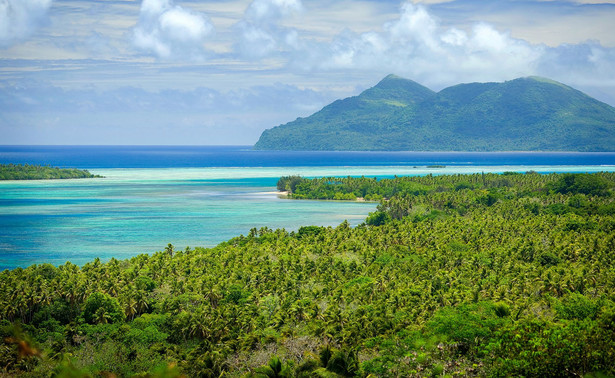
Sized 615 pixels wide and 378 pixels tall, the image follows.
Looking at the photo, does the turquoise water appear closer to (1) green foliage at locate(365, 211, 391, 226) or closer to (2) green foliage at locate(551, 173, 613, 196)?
(1) green foliage at locate(365, 211, 391, 226)

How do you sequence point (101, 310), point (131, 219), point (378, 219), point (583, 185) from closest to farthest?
point (101, 310)
point (378, 219)
point (131, 219)
point (583, 185)

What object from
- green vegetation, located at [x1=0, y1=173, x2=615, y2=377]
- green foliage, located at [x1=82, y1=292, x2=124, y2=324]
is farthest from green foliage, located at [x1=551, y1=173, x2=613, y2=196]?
green foliage, located at [x1=82, y1=292, x2=124, y2=324]

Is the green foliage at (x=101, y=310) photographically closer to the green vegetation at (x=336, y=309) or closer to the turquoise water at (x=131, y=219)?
the green vegetation at (x=336, y=309)

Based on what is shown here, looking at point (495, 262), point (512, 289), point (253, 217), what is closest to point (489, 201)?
point (253, 217)

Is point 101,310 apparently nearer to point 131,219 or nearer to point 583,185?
point 131,219

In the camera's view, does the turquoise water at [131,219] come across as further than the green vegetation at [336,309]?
Yes

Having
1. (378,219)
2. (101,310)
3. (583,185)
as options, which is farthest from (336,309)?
(583,185)

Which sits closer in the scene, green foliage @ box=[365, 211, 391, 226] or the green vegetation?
the green vegetation

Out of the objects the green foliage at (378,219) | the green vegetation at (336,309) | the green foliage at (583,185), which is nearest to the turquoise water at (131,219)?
the green foliage at (378,219)
